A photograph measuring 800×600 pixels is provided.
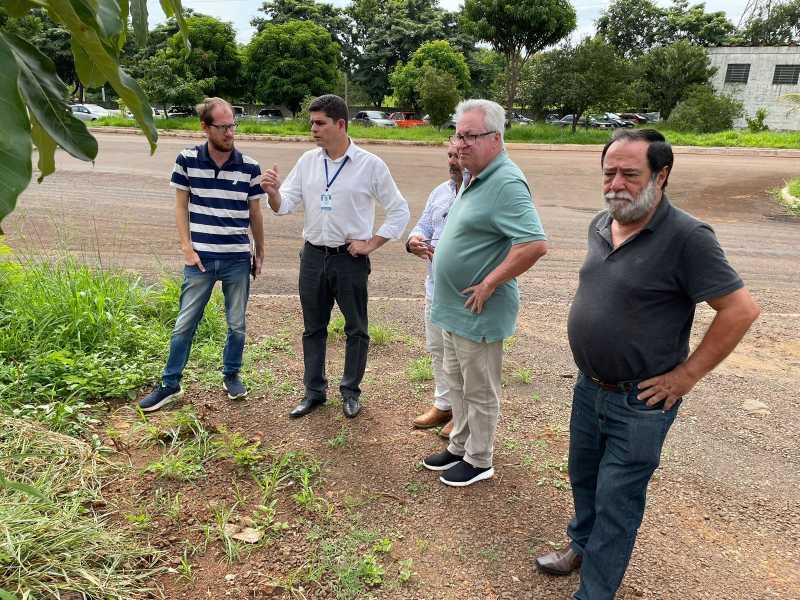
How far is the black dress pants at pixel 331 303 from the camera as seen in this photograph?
148 inches

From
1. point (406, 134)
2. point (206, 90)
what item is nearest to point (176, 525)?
point (406, 134)

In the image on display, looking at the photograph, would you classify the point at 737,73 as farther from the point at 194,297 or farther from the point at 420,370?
the point at 194,297

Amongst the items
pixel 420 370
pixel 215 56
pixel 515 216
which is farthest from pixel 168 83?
pixel 515 216

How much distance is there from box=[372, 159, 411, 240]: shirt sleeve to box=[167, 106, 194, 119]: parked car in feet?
99.3

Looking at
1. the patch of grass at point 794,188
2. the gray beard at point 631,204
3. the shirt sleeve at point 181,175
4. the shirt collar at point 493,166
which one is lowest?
the patch of grass at point 794,188

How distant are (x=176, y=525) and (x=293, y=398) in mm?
1416

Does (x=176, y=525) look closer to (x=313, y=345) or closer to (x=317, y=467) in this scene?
(x=317, y=467)

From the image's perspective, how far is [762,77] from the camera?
36875 millimetres

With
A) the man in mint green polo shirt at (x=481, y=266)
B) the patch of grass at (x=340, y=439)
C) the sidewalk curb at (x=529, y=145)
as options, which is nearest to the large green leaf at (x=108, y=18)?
the man in mint green polo shirt at (x=481, y=266)

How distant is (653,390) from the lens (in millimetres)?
2168

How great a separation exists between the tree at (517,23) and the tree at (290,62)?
10313mm

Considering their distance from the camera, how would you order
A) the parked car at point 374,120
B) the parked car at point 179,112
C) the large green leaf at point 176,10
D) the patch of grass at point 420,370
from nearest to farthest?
1. the large green leaf at point 176,10
2. the patch of grass at point 420,370
3. the parked car at point 374,120
4. the parked car at point 179,112

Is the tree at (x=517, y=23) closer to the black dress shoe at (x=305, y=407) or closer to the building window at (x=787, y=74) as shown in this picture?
the building window at (x=787, y=74)

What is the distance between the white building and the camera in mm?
A: 36125
